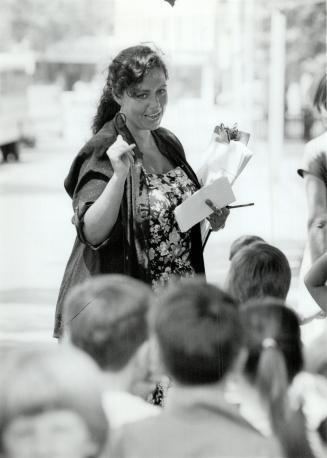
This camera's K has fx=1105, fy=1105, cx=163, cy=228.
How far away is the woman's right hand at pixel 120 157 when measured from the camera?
2.45m

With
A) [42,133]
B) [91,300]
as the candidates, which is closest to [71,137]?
[42,133]

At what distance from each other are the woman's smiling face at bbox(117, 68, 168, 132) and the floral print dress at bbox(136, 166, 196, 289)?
0.12 m

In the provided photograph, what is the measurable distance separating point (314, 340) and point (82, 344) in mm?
697

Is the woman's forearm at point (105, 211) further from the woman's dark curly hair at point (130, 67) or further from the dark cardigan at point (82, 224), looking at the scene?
the woman's dark curly hair at point (130, 67)

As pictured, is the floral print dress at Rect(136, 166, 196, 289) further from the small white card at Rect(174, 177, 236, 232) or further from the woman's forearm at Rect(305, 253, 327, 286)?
the woman's forearm at Rect(305, 253, 327, 286)

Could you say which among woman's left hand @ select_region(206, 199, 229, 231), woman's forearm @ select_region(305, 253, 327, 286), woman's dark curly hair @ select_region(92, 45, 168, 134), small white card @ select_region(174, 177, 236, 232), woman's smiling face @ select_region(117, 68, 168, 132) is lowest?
woman's forearm @ select_region(305, 253, 327, 286)

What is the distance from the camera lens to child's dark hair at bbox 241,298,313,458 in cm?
237

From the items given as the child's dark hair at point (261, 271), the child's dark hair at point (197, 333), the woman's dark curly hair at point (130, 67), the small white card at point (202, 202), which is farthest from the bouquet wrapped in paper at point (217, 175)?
the child's dark hair at point (197, 333)

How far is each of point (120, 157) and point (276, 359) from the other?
57 centimetres

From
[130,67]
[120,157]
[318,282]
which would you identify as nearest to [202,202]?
[120,157]

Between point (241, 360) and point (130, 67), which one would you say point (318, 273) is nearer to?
point (241, 360)

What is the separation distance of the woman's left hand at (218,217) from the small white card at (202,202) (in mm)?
18

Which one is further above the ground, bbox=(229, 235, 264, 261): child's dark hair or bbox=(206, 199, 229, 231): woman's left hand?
bbox=(206, 199, 229, 231): woman's left hand

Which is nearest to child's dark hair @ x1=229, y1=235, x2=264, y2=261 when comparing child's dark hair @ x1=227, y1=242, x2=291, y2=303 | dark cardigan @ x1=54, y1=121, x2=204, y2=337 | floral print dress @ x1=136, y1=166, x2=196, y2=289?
child's dark hair @ x1=227, y1=242, x2=291, y2=303
